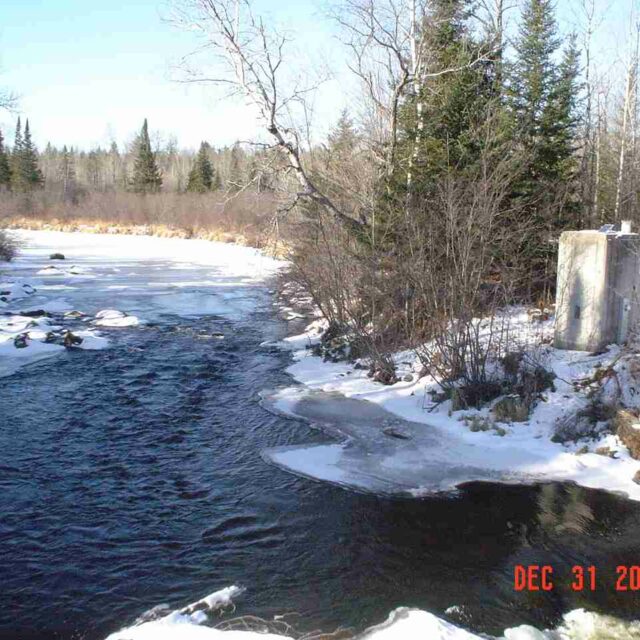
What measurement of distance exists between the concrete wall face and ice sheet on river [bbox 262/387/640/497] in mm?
2545

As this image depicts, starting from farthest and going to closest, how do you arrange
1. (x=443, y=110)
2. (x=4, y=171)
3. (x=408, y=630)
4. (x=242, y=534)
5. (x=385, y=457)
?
1. (x=4, y=171)
2. (x=443, y=110)
3. (x=385, y=457)
4. (x=242, y=534)
5. (x=408, y=630)

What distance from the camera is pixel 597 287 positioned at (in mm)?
10625

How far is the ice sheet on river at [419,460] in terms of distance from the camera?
8.23 metres

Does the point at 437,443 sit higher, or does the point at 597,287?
the point at 597,287

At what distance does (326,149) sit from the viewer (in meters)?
19.6

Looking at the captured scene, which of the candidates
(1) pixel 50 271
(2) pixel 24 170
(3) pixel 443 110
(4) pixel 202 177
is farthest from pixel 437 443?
(2) pixel 24 170

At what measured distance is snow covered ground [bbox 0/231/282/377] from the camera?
52.4 feet

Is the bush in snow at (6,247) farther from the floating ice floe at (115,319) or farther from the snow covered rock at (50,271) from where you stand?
the floating ice floe at (115,319)

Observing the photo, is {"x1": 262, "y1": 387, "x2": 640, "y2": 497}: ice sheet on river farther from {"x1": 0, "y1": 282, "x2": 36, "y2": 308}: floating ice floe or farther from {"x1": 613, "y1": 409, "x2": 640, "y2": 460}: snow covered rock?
{"x1": 0, "y1": 282, "x2": 36, "y2": 308}: floating ice floe

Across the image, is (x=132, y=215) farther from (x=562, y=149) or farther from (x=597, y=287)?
(x=597, y=287)

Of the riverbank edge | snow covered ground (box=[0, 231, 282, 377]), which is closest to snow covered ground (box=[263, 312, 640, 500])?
snow covered ground (box=[0, 231, 282, 377])

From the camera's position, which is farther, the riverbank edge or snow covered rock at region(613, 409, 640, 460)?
the riverbank edge

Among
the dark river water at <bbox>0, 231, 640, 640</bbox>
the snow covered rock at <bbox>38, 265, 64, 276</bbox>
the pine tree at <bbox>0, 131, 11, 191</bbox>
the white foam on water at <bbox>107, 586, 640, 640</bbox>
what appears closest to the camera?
the white foam on water at <bbox>107, 586, 640, 640</bbox>

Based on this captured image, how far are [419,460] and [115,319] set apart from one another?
1213 cm
